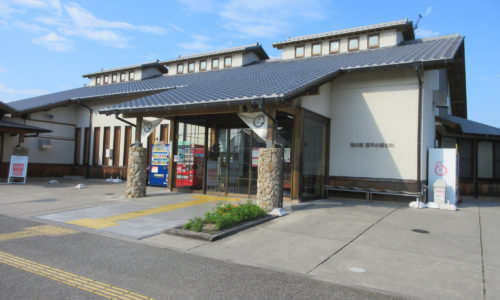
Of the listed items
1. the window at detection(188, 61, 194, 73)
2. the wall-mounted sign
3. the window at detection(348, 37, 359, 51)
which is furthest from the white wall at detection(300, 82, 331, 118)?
the window at detection(188, 61, 194, 73)

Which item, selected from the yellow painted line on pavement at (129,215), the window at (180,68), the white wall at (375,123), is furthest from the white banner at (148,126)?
the window at (180,68)

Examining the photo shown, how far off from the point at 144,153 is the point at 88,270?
7.48 metres

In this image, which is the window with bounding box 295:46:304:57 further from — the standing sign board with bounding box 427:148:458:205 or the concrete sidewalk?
the concrete sidewalk

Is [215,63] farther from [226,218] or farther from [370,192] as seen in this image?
[226,218]

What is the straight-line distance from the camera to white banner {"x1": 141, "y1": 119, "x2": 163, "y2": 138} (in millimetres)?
11610

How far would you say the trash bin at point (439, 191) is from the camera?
397 inches

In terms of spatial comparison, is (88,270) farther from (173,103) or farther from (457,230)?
(457,230)

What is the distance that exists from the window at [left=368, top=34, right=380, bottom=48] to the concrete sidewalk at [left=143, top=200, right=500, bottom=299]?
9034 mm

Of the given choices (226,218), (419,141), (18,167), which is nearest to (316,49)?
(419,141)

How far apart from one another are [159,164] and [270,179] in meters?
8.10

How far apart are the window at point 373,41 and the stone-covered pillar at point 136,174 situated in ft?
37.1

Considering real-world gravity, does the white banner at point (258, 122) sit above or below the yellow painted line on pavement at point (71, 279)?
above

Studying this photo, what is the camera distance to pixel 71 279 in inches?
163

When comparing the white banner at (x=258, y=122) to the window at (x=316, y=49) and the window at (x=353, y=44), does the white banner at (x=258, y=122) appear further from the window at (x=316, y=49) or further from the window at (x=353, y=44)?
the window at (x=316, y=49)
